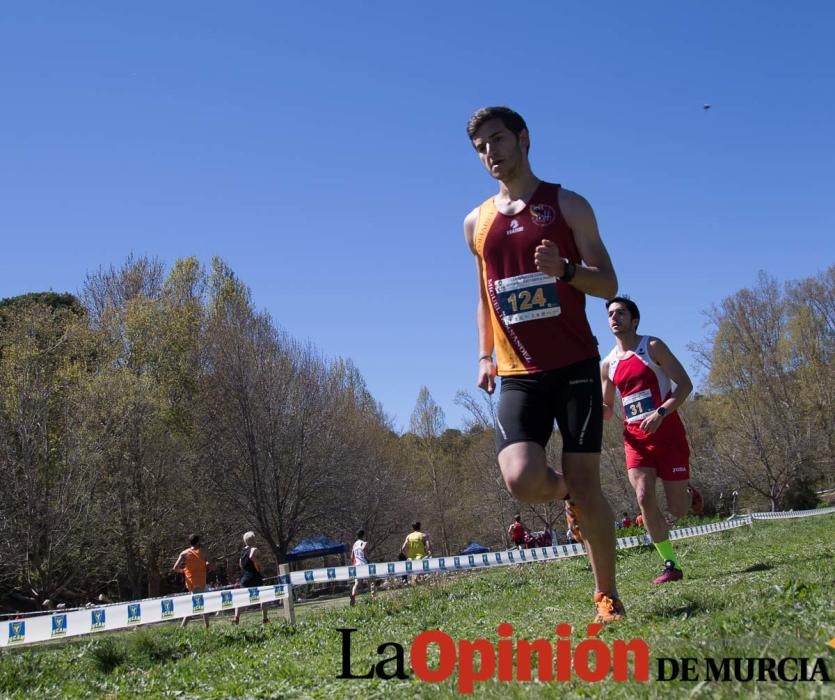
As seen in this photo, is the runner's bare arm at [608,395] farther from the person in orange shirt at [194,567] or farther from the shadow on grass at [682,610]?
the person in orange shirt at [194,567]

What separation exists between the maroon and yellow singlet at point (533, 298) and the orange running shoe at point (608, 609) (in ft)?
4.07

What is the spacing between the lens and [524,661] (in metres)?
3.31

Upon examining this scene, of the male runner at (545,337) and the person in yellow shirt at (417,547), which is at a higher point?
the male runner at (545,337)

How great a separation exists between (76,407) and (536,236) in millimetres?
27339

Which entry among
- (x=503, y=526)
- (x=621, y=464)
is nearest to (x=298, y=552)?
(x=503, y=526)

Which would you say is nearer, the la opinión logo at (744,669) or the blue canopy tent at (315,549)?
the la opinión logo at (744,669)

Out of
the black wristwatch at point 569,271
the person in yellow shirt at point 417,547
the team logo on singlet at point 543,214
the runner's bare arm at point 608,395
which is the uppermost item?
the team logo on singlet at point 543,214

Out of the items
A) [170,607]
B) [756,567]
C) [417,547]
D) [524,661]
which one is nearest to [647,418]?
[756,567]

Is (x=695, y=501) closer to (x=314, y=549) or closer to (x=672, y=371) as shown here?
(x=672, y=371)

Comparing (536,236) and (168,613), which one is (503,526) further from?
(536,236)

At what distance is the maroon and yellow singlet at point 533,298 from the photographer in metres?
4.58

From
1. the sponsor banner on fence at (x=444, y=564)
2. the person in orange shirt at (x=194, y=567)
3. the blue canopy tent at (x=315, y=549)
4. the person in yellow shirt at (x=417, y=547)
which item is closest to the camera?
the sponsor banner on fence at (x=444, y=564)

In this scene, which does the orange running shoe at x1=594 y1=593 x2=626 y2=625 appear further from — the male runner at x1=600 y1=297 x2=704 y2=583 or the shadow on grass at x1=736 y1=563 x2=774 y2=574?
the shadow on grass at x1=736 y1=563 x2=774 y2=574

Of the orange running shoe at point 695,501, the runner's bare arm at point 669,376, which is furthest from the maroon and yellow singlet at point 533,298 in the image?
the orange running shoe at point 695,501
